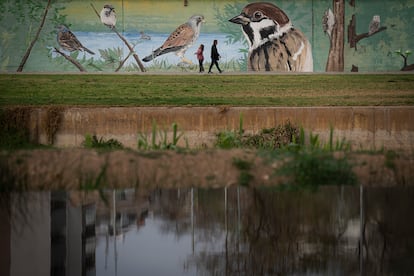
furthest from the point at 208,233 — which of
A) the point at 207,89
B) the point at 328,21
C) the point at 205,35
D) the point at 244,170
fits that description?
the point at 328,21

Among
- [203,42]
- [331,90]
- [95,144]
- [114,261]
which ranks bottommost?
[114,261]

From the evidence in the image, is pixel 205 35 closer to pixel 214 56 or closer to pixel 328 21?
pixel 214 56

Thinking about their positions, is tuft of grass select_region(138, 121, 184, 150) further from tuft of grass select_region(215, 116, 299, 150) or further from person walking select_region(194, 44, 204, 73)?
person walking select_region(194, 44, 204, 73)

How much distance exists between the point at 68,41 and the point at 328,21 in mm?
8269

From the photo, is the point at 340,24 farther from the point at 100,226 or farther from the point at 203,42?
the point at 100,226

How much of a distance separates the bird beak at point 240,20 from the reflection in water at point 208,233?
14332 mm

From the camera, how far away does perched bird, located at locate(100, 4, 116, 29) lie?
26016 millimetres

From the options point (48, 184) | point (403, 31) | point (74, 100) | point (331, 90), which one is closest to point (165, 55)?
point (74, 100)

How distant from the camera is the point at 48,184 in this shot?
1366 cm

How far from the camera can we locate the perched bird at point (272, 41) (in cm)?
2620

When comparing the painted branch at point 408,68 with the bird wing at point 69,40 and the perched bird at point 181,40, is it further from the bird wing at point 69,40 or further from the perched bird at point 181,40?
the bird wing at point 69,40

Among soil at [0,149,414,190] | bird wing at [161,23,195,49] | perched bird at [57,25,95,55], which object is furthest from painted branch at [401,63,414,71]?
soil at [0,149,414,190]

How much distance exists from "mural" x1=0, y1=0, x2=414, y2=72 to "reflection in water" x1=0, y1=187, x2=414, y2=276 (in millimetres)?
13931

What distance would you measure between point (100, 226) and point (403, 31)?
18324mm
